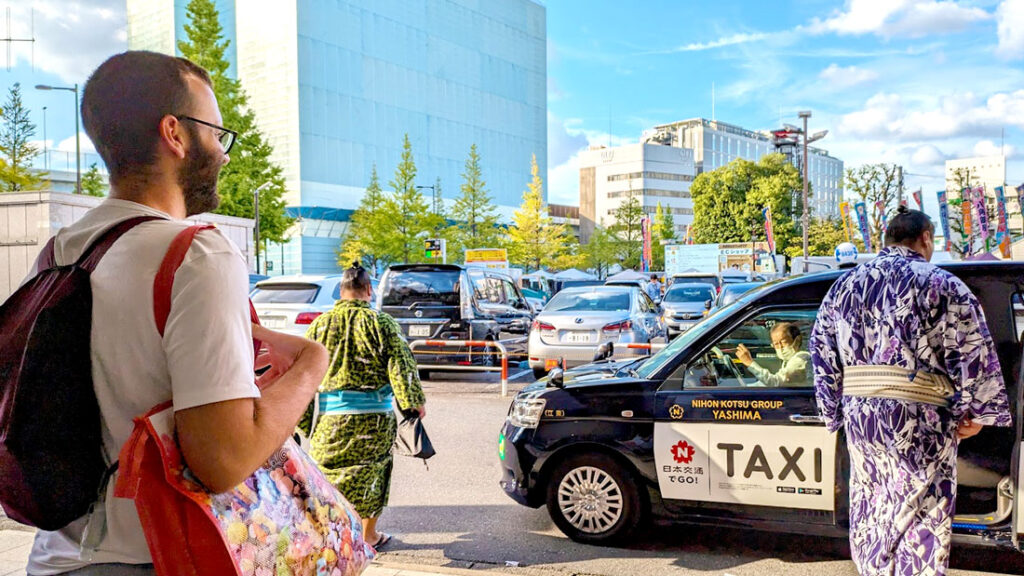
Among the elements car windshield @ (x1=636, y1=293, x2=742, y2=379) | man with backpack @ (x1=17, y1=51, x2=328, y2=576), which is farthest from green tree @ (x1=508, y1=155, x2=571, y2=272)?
man with backpack @ (x1=17, y1=51, x2=328, y2=576)

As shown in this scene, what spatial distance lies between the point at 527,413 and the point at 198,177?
12.2ft

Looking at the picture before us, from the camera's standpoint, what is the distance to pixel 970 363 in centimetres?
297

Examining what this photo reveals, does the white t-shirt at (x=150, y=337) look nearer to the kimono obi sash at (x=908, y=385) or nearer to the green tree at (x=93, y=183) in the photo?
the kimono obi sash at (x=908, y=385)

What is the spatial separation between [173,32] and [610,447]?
65.6 meters

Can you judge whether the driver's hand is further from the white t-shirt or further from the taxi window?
the white t-shirt

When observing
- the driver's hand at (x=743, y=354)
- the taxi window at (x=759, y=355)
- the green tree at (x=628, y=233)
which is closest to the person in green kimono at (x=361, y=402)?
the taxi window at (x=759, y=355)

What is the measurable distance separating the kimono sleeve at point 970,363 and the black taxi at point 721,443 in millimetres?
1111

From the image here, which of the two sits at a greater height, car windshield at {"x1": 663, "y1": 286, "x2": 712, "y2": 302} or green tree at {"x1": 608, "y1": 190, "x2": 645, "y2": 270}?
green tree at {"x1": 608, "y1": 190, "x2": 645, "y2": 270}

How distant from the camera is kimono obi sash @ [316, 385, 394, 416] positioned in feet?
15.2

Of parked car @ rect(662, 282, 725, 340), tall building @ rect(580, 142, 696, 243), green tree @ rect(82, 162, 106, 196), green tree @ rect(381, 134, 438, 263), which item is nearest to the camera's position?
parked car @ rect(662, 282, 725, 340)

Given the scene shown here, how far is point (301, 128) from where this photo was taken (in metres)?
57.4

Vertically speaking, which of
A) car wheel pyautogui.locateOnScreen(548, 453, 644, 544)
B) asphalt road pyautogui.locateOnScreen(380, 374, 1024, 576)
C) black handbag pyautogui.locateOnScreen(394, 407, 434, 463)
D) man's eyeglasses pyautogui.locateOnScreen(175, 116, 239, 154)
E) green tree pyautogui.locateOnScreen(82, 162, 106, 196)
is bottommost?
asphalt road pyautogui.locateOnScreen(380, 374, 1024, 576)

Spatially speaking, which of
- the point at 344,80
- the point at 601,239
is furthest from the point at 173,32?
the point at 601,239

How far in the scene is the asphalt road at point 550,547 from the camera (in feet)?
14.8
